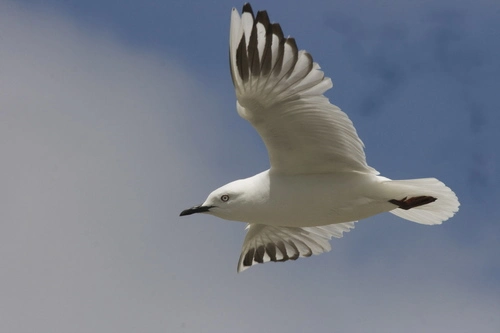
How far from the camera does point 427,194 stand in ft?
36.3

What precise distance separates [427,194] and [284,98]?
1.82m

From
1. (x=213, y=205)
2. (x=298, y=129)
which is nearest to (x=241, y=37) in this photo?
(x=298, y=129)

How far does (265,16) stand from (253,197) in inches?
72.3

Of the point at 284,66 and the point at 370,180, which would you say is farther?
the point at 370,180

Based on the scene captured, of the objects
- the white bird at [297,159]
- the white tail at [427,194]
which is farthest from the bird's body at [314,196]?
the white tail at [427,194]

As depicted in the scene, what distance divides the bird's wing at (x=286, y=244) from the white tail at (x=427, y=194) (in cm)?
130

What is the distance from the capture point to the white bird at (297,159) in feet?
33.0

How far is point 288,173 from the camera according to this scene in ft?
36.1

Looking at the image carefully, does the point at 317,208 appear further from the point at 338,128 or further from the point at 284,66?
the point at 284,66

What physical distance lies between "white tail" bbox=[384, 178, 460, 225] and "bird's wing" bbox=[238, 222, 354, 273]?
1.30 meters

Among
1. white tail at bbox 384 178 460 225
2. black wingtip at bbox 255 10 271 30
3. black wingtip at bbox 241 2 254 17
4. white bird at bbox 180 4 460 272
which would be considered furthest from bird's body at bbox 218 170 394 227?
black wingtip at bbox 241 2 254 17

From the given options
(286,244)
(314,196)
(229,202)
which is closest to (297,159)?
(314,196)

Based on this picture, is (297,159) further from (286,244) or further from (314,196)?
(286,244)

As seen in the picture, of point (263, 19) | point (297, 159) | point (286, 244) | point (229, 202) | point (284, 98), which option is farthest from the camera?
point (286, 244)
